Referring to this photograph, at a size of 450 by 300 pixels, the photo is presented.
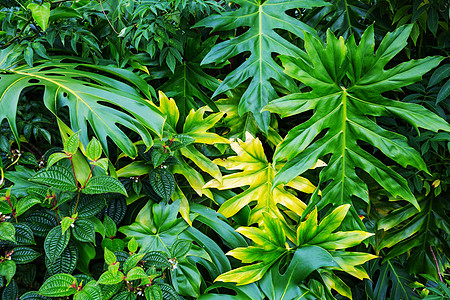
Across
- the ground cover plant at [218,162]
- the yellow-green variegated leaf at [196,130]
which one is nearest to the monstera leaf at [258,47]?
the ground cover plant at [218,162]

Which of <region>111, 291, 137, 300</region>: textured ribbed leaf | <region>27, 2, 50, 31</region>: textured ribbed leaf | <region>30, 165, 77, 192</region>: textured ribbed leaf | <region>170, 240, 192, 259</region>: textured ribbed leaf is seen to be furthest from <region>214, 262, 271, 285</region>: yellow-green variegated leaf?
<region>27, 2, 50, 31</region>: textured ribbed leaf

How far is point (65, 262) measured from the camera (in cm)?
86

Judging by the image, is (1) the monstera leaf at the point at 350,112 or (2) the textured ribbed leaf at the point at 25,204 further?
(1) the monstera leaf at the point at 350,112

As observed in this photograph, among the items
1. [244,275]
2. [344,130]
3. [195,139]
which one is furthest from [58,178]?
[344,130]

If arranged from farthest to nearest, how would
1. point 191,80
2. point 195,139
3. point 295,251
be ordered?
point 191,80, point 195,139, point 295,251

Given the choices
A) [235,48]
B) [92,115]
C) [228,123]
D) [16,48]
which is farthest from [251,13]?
[16,48]

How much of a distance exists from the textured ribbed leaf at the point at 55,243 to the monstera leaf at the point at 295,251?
0.42 m

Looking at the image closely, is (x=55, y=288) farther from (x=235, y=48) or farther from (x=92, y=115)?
(x=235, y=48)

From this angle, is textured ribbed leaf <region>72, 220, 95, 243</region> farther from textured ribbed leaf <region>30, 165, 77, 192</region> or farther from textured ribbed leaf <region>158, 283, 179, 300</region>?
textured ribbed leaf <region>158, 283, 179, 300</region>

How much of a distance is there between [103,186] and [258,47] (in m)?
0.69

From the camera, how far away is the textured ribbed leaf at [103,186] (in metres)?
0.87

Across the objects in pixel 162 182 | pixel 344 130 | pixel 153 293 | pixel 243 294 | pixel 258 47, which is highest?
pixel 258 47

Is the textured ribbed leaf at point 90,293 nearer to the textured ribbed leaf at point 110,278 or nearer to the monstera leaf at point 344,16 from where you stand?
the textured ribbed leaf at point 110,278

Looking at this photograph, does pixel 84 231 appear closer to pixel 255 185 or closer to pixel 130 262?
pixel 130 262
